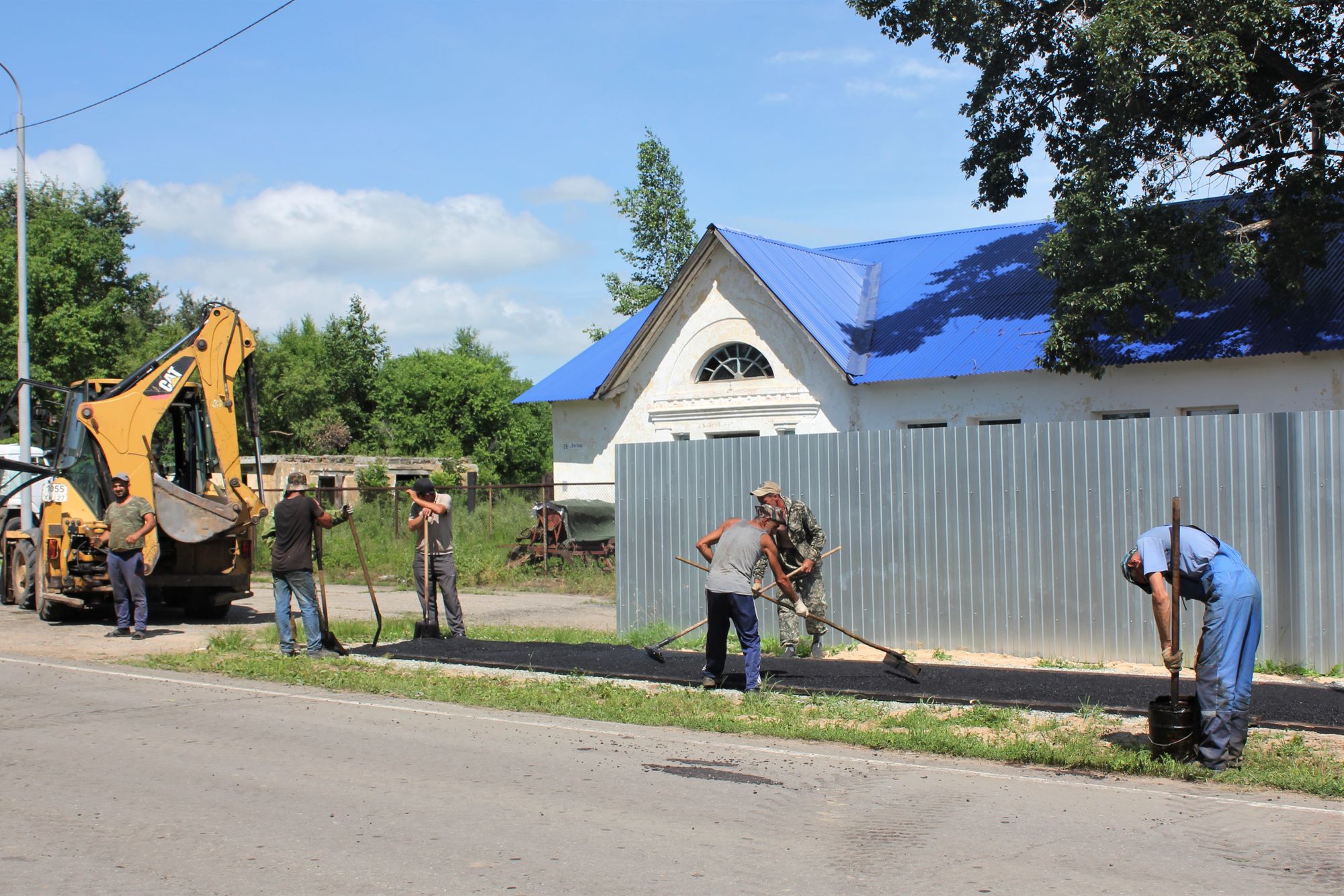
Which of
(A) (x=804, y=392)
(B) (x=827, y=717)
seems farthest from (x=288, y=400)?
(B) (x=827, y=717)

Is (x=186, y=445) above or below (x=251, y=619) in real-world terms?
above

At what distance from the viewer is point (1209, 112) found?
17344 mm

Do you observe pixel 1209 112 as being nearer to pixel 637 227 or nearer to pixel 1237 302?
pixel 1237 302

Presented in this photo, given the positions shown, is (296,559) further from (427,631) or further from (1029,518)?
(1029,518)

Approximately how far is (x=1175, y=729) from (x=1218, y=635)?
25.0 inches

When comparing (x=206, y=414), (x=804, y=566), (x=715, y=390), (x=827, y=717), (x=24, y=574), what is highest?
(x=715, y=390)

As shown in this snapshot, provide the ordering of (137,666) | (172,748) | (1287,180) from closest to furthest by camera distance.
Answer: (172,748), (137,666), (1287,180)

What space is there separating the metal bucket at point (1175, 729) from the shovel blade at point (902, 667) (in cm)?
291

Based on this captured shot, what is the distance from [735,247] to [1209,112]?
9.43m

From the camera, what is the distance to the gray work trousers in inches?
528

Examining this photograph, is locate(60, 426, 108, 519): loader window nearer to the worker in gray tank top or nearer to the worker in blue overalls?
the worker in gray tank top

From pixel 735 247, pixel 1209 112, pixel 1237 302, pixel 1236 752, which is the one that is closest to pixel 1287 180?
pixel 1209 112

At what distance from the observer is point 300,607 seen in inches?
495

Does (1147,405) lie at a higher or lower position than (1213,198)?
lower
